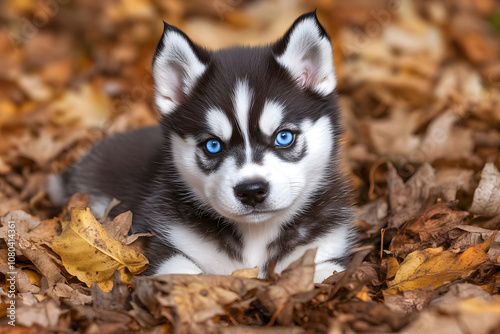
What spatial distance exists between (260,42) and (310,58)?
3.55 meters

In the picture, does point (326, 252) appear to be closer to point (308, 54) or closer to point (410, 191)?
point (410, 191)

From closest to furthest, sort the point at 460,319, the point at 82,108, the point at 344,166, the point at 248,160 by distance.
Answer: the point at 460,319, the point at 248,160, the point at 344,166, the point at 82,108

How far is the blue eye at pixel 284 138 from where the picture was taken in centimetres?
325

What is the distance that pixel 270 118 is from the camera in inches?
125

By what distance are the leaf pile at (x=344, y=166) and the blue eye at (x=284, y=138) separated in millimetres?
679

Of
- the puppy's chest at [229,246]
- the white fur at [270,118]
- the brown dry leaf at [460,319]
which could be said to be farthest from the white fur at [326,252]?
the brown dry leaf at [460,319]

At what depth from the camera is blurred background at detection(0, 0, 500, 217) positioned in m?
5.17

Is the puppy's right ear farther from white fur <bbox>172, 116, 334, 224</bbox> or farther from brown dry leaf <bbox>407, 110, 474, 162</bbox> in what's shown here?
brown dry leaf <bbox>407, 110, 474, 162</bbox>

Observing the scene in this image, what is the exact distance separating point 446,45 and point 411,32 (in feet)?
1.74

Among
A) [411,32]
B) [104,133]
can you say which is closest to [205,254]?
[104,133]

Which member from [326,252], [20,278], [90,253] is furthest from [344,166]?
[20,278]

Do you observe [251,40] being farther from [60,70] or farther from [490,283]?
[490,283]

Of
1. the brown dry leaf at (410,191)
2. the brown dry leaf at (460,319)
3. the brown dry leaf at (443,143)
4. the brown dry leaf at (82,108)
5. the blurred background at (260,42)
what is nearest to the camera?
the brown dry leaf at (460,319)

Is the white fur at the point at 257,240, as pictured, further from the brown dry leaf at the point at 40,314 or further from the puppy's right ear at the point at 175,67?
the brown dry leaf at the point at 40,314
